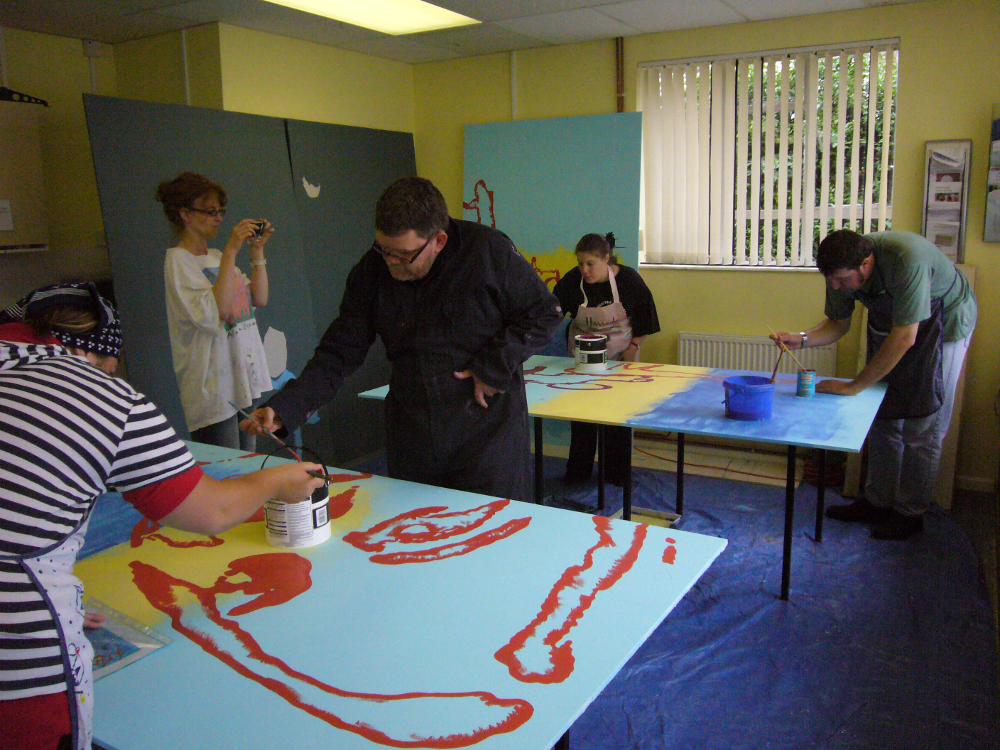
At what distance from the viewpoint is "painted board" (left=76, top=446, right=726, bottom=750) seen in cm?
113

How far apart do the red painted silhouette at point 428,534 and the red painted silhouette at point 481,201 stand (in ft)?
11.4

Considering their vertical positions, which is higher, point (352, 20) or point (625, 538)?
point (352, 20)

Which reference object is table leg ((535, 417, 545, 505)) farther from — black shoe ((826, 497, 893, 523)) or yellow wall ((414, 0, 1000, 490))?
yellow wall ((414, 0, 1000, 490))

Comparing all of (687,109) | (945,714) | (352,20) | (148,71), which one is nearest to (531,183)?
(687,109)

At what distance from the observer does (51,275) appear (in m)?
3.94

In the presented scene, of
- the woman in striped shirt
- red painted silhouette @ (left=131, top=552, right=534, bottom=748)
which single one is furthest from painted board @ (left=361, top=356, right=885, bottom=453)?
the woman in striped shirt

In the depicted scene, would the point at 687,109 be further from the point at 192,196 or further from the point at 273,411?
the point at 273,411

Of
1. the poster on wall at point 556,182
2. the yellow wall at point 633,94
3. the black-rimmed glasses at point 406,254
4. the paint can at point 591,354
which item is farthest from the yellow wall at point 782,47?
the black-rimmed glasses at point 406,254

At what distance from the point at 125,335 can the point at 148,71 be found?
5.42 feet

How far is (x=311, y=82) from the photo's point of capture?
455 centimetres

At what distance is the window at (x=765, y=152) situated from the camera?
4152mm

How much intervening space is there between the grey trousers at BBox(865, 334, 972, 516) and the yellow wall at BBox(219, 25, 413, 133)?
3545mm

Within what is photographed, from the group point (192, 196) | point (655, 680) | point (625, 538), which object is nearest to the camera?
point (625, 538)

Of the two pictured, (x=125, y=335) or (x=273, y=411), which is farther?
(x=125, y=335)
